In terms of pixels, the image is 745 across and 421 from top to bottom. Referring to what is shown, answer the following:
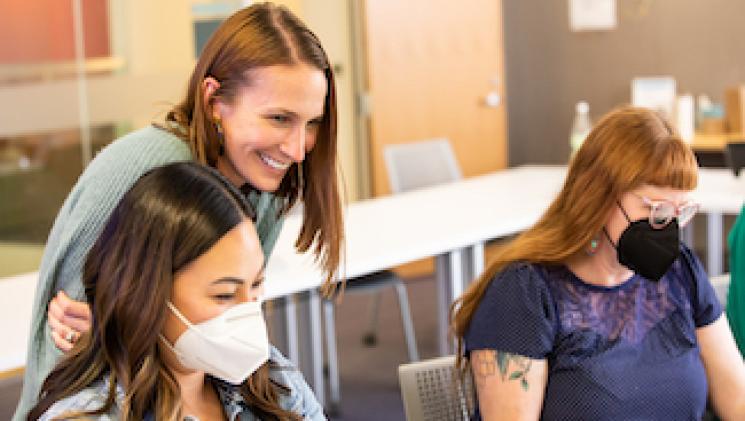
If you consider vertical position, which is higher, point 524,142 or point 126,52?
point 126,52

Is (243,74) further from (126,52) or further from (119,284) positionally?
(126,52)

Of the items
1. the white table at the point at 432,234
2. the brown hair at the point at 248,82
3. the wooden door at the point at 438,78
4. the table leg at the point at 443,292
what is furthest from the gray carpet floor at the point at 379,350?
the brown hair at the point at 248,82

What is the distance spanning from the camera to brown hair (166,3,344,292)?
1603 millimetres

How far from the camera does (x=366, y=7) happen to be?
17.8ft

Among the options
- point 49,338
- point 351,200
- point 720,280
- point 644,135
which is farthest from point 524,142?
point 49,338

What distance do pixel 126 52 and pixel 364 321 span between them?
1642 mm

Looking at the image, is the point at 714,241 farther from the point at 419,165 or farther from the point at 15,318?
the point at 15,318

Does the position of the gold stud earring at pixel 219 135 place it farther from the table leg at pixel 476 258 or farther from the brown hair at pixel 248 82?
the table leg at pixel 476 258

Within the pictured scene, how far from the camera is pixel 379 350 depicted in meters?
4.50

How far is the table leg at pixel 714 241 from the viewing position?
377cm

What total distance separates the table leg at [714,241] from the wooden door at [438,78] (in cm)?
208

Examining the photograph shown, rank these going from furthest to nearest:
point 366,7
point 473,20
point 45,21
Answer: point 473,20 → point 366,7 → point 45,21

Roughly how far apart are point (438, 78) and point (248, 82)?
4.20 meters

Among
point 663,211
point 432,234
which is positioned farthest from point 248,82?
point 432,234
